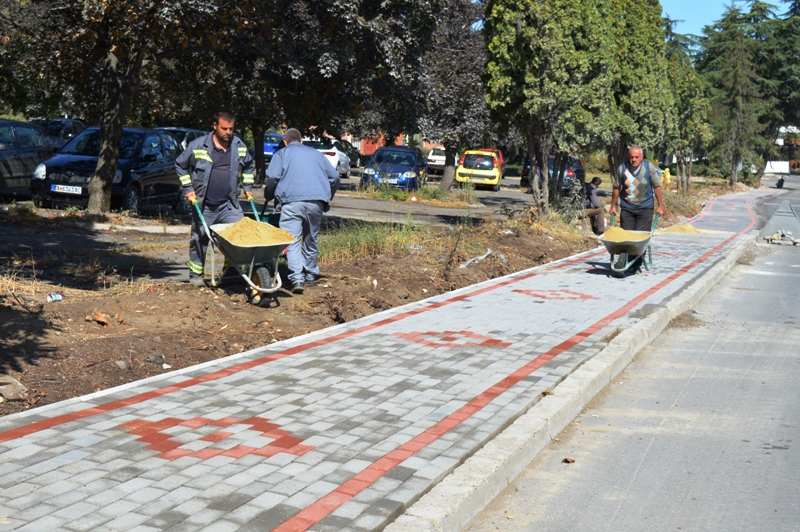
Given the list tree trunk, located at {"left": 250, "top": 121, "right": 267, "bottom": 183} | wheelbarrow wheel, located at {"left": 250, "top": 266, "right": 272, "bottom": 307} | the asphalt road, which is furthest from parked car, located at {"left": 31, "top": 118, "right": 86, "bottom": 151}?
the asphalt road

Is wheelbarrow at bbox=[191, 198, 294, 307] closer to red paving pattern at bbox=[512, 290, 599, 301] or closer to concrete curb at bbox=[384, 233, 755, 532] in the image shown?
concrete curb at bbox=[384, 233, 755, 532]

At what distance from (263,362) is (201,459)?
89.5 inches

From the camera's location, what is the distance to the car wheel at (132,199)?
18031 mm

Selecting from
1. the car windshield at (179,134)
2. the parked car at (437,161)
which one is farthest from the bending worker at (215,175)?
the parked car at (437,161)

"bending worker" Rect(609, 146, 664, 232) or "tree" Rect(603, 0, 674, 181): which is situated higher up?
"tree" Rect(603, 0, 674, 181)

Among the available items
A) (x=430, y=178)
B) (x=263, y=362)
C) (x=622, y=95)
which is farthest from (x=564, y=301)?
(x=430, y=178)

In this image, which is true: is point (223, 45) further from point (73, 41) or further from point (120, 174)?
point (120, 174)

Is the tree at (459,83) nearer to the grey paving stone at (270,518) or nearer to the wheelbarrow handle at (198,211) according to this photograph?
the wheelbarrow handle at (198,211)

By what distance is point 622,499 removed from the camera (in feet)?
16.6

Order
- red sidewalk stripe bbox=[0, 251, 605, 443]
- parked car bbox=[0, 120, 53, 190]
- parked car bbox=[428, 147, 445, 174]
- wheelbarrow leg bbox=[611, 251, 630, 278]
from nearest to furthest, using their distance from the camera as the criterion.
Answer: red sidewalk stripe bbox=[0, 251, 605, 443] < wheelbarrow leg bbox=[611, 251, 630, 278] < parked car bbox=[0, 120, 53, 190] < parked car bbox=[428, 147, 445, 174]

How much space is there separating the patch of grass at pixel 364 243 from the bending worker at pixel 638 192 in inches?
121

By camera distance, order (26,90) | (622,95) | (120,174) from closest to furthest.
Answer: (120,174)
(622,95)
(26,90)

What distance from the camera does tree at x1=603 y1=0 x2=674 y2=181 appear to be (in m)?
26.4

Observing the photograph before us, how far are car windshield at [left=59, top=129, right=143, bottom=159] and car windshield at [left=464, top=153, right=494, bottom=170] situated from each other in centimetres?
2633
